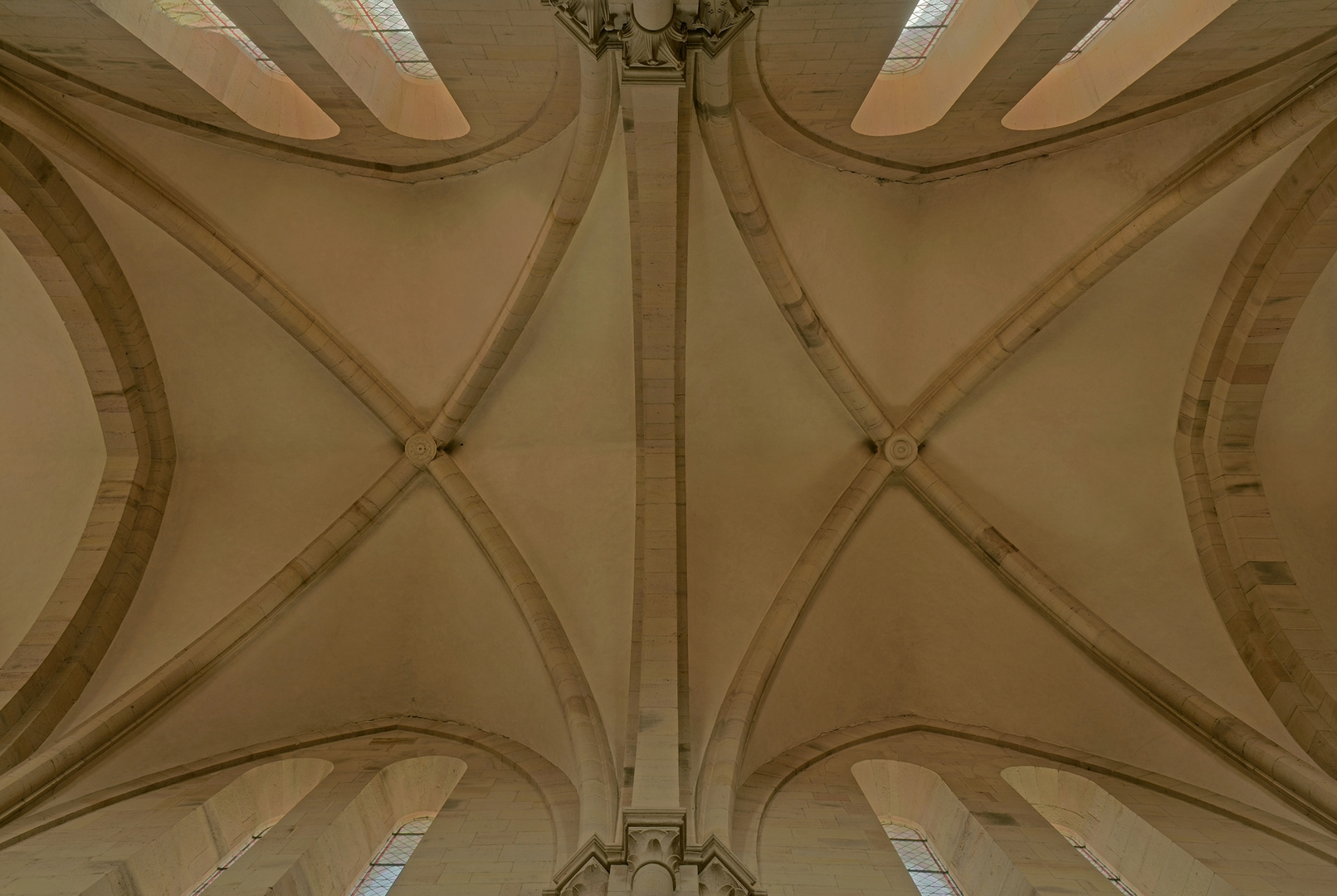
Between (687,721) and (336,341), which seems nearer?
(687,721)

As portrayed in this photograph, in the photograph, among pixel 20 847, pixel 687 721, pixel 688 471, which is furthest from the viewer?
pixel 688 471

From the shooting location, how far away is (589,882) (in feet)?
22.6

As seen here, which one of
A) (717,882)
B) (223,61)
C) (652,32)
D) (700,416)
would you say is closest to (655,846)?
(717,882)

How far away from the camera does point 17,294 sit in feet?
30.5

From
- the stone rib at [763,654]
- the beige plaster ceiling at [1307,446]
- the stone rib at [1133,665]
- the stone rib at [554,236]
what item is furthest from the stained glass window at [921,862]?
the stone rib at [554,236]

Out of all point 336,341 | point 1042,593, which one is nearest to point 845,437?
point 1042,593

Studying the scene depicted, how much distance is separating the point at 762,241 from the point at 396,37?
3.88 metres

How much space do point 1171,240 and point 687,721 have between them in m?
6.66

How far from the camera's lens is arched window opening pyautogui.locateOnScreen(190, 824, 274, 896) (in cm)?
757

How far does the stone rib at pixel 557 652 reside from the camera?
8.05m

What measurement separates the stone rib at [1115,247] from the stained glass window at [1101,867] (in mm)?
4381

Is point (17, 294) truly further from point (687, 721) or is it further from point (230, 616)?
point (687, 721)

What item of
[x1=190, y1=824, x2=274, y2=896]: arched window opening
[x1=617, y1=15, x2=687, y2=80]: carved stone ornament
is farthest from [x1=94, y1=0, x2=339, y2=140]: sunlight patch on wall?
[x1=190, y1=824, x2=274, y2=896]: arched window opening

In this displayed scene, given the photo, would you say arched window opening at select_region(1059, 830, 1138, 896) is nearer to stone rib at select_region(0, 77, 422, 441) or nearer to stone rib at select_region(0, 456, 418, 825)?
stone rib at select_region(0, 456, 418, 825)
